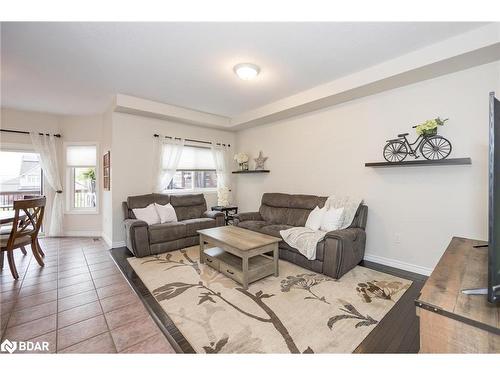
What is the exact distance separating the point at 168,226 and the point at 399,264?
3.51 m

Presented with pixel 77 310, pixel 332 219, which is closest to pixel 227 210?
pixel 332 219

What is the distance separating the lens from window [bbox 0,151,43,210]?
176 inches

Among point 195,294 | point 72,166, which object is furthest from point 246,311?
point 72,166

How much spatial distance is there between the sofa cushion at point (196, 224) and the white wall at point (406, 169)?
1.75 metres

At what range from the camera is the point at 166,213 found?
13.0 feet

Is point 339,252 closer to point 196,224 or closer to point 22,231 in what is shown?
point 196,224

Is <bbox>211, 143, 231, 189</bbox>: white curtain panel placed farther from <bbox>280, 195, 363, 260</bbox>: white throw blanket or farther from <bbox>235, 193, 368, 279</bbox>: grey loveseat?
<bbox>280, 195, 363, 260</bbox>: white throw blanket

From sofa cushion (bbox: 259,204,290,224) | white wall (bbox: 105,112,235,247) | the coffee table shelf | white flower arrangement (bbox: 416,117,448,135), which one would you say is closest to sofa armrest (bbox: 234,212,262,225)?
sofa cushion (bbox: 259,204,290,224)
